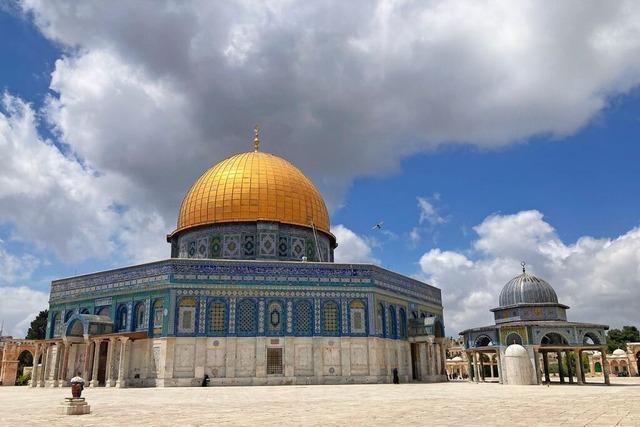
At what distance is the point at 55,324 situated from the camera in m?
32.8

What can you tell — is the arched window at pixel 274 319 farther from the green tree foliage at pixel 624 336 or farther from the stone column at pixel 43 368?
the green tree foliage at pixel 624 336

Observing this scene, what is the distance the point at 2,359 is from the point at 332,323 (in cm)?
2645

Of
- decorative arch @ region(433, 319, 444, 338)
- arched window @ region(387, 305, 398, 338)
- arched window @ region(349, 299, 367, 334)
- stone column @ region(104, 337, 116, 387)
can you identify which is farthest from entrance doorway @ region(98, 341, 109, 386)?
decorative arch @ region(433, 319, 444, 338)

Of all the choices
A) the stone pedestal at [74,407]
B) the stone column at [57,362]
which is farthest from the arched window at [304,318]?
the stone pedestal at [74,407]

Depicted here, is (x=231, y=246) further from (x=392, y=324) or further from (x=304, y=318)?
(x=392, y=324)

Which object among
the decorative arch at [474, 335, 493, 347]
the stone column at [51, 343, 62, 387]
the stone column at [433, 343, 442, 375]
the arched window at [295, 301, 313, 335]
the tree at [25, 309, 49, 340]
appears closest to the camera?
the arched window at [295, 301, 313, 335]

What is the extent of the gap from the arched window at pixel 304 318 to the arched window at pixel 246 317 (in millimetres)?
2211

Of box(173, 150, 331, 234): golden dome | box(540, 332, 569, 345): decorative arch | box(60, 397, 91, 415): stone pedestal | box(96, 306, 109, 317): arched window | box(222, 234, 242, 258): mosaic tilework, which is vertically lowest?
box(60, 397, 91, 415): stone pedestal

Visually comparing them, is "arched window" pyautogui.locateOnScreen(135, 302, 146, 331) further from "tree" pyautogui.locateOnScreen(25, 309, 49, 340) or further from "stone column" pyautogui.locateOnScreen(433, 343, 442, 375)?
"tree" pyautogui.locateOnScreen(25, 309, 49, 340)

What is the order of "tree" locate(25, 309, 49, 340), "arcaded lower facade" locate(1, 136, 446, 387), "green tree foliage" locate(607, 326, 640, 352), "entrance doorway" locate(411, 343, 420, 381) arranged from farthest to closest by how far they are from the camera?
"green tree foliage" locate(607, 326, 640, 352)
"tree" locate(25, 309, 49, 340)
"entrance doorway" locate(411, 343, 420, 381)
"arcaded lower facade" locate(1, 136, 446, 387)

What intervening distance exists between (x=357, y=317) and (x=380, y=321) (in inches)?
61.1

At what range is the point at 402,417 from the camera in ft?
34.3

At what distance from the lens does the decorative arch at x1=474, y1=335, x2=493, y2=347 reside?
33.3 metres

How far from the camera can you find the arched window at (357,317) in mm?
29391
